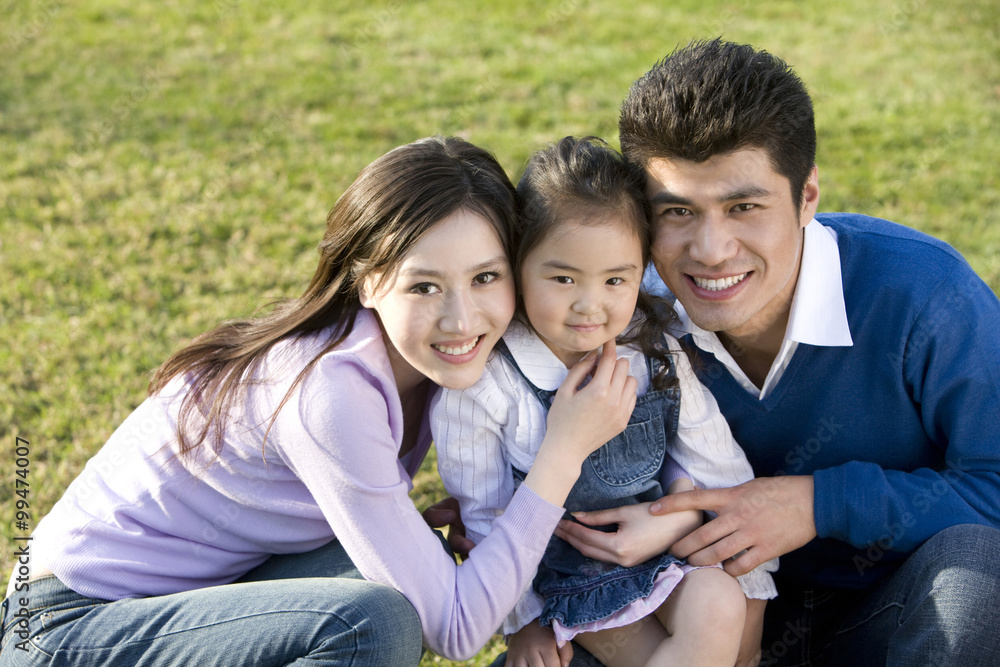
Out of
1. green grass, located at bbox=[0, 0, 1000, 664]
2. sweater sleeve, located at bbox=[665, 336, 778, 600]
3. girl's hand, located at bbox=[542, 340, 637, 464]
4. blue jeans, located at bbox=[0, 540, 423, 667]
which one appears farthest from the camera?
green grass, located at bbox=[0, 0, 1000, 664]

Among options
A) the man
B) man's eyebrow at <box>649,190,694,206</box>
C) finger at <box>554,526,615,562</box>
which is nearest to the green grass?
finger at <box>554,526,615,562</box>

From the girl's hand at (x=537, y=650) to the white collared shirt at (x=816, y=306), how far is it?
3.10 ft

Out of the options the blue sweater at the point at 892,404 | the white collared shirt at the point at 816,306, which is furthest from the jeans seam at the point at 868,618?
the white collared shirt at the point at 816,306

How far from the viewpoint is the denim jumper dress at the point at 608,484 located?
254 cm

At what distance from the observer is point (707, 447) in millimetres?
2662

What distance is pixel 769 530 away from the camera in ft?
8.26

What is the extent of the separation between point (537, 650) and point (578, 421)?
671 millimetres

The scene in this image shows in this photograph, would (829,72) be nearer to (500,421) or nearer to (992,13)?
(992,13)

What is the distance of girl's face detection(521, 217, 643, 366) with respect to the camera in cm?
241

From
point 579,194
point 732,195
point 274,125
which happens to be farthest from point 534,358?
point 274,125

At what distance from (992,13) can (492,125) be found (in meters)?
5.01

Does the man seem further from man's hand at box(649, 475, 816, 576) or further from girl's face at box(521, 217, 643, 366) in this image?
girl's face at box(521, 217, 643, 366)

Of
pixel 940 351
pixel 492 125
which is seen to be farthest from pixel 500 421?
pixel 492 125

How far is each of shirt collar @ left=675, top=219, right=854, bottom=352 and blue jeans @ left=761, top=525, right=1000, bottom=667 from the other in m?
0.61
